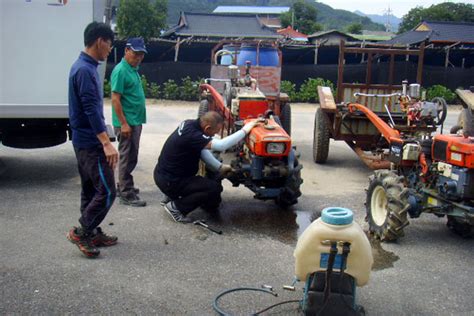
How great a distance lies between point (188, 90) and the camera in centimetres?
1916

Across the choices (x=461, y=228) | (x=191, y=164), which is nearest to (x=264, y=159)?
(x=191, y=164)

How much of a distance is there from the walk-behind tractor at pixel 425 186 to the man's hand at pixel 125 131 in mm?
2642

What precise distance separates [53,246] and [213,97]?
181 inches

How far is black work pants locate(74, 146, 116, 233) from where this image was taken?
4.77 meters

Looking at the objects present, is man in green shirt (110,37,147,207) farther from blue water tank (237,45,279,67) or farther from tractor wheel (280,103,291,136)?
blue water tank (237,45,279,67)

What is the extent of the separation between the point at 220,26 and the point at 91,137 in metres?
37.6

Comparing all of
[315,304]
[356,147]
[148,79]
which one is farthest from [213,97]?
[148,79]

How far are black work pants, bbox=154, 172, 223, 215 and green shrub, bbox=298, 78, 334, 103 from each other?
14405 mm

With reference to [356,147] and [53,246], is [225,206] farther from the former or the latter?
[356,147]

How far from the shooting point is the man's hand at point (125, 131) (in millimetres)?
6324

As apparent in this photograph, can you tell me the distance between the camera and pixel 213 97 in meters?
9.13

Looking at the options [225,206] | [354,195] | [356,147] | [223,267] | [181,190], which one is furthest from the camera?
[356,147]

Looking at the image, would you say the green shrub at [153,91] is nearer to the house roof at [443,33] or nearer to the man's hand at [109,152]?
the man's hand at [109,152]

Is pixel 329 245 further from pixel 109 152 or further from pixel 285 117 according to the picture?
pixel 285 117
